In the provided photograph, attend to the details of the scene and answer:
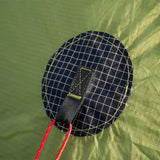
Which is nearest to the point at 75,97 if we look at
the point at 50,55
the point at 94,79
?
the point at 94,79

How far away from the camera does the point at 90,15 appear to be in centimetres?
80

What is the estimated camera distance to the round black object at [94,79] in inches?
27.2

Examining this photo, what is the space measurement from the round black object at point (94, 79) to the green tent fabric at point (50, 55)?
0.07ft

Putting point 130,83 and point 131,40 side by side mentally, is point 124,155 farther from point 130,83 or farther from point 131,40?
point 131,40

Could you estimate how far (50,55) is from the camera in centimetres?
82

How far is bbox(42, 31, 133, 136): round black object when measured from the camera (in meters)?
0.69

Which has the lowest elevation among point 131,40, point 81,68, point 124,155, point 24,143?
point 24,143

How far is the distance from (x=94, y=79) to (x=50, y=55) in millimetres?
203

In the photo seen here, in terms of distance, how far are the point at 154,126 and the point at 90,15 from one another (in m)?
0.44

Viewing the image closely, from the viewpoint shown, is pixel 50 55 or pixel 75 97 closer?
pixel 75 97

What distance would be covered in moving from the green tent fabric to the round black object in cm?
2

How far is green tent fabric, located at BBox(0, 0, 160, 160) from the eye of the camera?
663mm

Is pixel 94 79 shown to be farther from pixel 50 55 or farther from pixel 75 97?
pixel 50 55

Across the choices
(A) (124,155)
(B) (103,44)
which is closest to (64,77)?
(B) (103,44)
